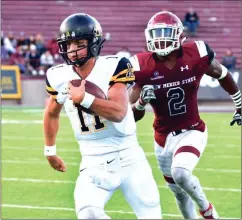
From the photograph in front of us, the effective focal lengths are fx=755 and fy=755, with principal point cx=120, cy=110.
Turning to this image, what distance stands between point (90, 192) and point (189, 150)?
158 centimetres

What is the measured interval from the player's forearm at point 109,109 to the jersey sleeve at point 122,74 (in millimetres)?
187

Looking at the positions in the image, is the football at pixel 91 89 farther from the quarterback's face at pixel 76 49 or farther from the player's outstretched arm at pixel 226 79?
the player's outstretched arm at pixel 226 79

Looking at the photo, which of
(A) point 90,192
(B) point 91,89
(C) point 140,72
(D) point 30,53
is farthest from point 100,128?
(D) point 30,53

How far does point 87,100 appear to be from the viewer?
4102 mm

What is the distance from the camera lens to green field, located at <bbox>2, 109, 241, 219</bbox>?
6.90 m

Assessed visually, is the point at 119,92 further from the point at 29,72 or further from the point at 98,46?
the point at 29,72

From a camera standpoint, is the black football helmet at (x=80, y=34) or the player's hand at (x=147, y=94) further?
the player's hand at (x=147, y=94)

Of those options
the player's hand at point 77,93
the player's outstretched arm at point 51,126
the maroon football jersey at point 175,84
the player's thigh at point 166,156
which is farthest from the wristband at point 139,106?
the player's hand at point 77,93

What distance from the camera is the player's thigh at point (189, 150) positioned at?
5.55 m

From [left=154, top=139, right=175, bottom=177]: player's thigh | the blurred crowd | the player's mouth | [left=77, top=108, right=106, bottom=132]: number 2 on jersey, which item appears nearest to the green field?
[left=154, top=139, right=175, bottom=177]: player's thigh

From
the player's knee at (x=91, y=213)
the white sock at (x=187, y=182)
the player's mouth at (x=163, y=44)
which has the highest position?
the player's mouth at (x=163, y=44)

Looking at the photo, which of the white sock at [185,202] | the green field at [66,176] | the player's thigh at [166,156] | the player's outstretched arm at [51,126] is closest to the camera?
the player's outstretched arm at [51,126]

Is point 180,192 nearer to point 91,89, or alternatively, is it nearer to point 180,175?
point 180,175

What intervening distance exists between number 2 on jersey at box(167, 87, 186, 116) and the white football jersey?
140 centimetres
